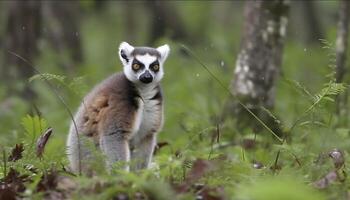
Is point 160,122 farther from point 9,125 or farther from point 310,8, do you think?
point 310,8

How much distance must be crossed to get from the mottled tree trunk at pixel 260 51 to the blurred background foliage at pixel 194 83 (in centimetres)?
34

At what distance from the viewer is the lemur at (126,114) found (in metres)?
7.37

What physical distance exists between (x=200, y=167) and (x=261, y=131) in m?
5.17

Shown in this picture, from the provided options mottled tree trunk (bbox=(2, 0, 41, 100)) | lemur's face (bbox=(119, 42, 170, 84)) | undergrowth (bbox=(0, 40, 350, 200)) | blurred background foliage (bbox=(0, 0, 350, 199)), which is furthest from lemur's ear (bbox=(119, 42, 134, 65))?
mottled tree trunk (bbox=(2, 0, 41, 100))

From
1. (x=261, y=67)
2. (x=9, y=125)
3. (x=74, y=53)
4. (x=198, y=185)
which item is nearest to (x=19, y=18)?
(x=9, y=125)

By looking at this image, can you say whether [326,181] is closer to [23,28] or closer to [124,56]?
[124,56]

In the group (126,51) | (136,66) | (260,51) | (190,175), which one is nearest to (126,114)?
(136,66)

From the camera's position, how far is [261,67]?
10.2 m

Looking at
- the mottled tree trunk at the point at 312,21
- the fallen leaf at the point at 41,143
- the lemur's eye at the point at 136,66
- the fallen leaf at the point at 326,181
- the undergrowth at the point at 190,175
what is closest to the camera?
the undergrowth at the point at 190,175

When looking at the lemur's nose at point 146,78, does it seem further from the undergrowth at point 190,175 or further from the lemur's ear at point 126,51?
the undergrowth at point 190,175

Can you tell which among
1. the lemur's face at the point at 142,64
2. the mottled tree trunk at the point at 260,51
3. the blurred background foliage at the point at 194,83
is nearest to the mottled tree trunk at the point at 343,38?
the blurred background foliage at the point at 194,83

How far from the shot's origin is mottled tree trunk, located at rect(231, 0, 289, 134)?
33.2ft

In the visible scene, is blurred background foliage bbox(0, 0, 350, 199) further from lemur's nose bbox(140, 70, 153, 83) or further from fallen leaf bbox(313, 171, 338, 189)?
lemur's nose bbox(140, 70, 153, 83)

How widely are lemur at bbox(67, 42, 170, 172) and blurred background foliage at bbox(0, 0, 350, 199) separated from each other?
0.21m
